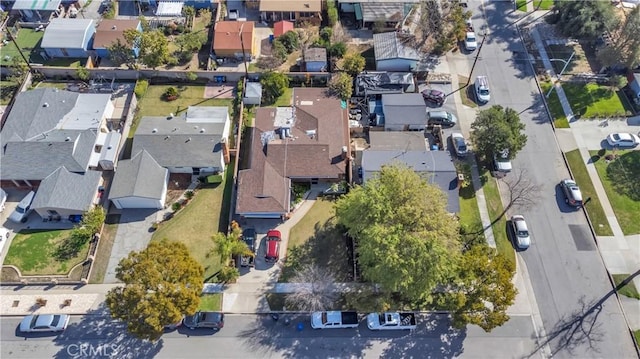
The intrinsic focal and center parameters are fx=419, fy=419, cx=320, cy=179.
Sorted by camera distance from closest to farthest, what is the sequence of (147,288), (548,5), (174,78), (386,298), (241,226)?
(147,288), (386,298), (241,226), (174,78), (548,5)

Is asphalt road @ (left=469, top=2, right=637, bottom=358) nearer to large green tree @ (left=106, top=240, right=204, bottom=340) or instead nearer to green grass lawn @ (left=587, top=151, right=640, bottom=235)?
green grass lawn @ (left=587, top=151, right=640, bottom=235)

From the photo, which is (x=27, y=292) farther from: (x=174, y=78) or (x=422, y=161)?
(x=422, y=161)

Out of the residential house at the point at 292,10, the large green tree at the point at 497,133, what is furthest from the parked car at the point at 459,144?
the residential house at the point at 292,10

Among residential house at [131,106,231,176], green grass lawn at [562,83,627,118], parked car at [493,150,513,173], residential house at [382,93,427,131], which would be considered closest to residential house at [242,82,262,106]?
residential house at [131,106,231,176]

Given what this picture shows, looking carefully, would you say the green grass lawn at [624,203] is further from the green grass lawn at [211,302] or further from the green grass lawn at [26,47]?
the green grass lawn at [26,47]

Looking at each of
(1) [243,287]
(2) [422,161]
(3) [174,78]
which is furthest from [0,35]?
(2) [422,161]
